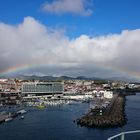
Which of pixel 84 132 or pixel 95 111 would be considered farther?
pixel 95 111

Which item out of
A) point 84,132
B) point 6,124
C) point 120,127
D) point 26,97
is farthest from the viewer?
point 26,97

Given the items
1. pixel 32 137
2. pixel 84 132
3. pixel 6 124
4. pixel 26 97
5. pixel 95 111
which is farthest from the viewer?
pixel 26 97

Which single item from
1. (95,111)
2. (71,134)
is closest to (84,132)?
(71,134)

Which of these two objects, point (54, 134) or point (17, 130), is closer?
point (54, 134)

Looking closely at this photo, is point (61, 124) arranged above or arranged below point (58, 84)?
below

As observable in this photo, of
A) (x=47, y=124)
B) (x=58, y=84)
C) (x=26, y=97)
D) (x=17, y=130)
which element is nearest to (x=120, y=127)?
(x=47, y=124)

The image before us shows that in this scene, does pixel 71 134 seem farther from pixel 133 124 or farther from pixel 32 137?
pixel 133 124

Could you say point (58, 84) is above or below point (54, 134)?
above

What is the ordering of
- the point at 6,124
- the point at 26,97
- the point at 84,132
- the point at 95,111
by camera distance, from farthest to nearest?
the point at 26,97 < the point at 95,111 < the point at 6,124 < the point at 84,132

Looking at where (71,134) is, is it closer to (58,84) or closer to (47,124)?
(47,124)
